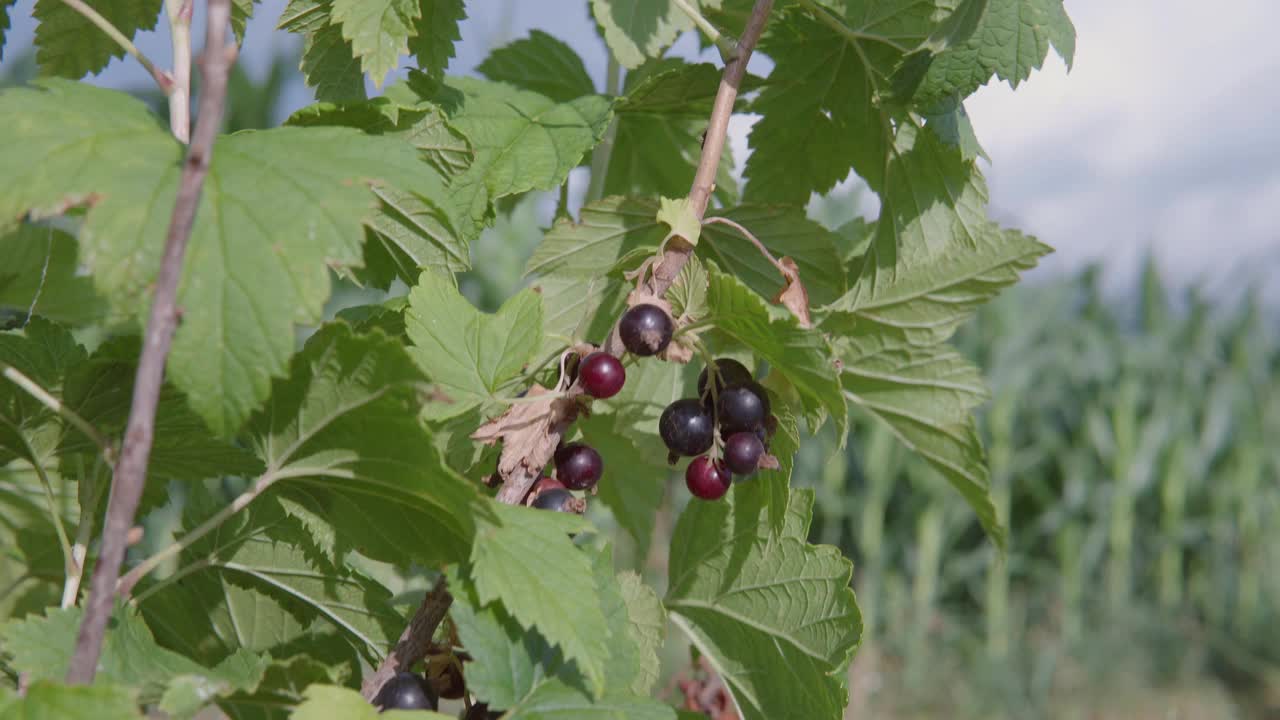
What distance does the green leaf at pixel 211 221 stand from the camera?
563 millimetres

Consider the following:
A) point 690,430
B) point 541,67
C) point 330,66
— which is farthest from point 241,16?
point 690,430

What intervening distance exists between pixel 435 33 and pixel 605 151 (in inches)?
12.4

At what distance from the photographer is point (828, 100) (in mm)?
1065

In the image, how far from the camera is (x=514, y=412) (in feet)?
2.64

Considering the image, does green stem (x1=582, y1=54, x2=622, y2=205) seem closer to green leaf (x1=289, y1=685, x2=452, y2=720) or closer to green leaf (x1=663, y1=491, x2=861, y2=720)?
green leaf (x1=663, y1=491, x2=861, y2=720)

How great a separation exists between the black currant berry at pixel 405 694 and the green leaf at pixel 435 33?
1.73ft

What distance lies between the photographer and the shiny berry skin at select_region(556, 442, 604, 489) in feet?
2.71

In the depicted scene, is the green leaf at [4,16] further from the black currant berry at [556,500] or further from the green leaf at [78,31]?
the black currant berry at [556,500]

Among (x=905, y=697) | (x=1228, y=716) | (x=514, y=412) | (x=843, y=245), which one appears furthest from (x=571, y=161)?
(x=1228, y=716)

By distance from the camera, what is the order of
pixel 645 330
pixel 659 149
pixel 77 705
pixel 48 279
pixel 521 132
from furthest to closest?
pixel 659 149 < pixel 48 279 < pixel 521 132 < pixel 645 330 < pixel 77 705

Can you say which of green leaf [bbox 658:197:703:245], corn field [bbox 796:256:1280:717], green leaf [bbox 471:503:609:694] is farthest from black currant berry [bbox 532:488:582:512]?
corn field [bbox 796:256:1280:717]

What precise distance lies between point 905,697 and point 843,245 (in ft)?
22.4

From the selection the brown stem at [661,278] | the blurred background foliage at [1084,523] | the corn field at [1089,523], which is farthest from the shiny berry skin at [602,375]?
the corn field at [1089,523]

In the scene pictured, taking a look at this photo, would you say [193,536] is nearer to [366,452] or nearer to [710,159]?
[366,452]
